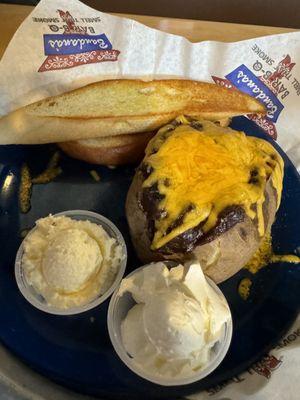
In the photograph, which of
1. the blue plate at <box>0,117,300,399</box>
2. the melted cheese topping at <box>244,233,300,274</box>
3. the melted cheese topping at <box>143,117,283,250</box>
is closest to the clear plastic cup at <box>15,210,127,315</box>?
the blue plate at <box>0,117,300,399</box>

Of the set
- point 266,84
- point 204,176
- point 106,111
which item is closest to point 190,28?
point 266,84

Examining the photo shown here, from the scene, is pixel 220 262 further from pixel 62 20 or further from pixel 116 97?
pixel 62 20

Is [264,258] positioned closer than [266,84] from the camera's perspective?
Yes

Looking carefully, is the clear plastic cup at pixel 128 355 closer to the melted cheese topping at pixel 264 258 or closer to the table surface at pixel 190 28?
the melted cheese topping at pixel 264 258

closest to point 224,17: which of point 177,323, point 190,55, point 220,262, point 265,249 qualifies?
point 190,55

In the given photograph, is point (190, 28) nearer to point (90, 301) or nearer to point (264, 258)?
point (264, 258)
